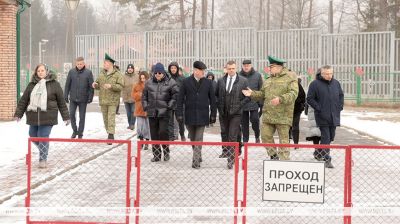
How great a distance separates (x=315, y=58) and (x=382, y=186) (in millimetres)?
30912

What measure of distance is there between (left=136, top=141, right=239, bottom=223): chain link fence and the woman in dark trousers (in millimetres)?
1631

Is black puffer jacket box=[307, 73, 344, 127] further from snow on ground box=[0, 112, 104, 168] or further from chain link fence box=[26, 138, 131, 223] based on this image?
snow on ground box=[0, 112, 104, 168]

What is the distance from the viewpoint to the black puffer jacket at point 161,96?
38.2 ft

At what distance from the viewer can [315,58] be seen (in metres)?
39.9

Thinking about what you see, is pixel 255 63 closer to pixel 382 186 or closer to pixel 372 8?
pixel 372 8

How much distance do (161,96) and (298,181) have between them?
17.8 ft

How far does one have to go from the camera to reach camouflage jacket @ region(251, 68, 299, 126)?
33.6ft

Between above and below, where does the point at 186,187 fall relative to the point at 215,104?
below

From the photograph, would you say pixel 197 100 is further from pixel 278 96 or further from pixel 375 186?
pixel 375 186

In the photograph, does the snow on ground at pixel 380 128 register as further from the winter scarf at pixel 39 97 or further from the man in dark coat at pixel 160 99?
the winter scarf at pixel 39 97

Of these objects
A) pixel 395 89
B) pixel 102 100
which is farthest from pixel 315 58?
pixel 102 100

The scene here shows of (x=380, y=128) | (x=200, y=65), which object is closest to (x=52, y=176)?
(x=200, y=65)

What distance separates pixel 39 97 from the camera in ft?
34.5

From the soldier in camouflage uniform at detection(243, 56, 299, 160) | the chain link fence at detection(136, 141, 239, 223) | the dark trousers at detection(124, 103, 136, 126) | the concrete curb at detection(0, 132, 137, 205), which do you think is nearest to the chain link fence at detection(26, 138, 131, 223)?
the concrete curb at detection(0, 132, 137, 205)
